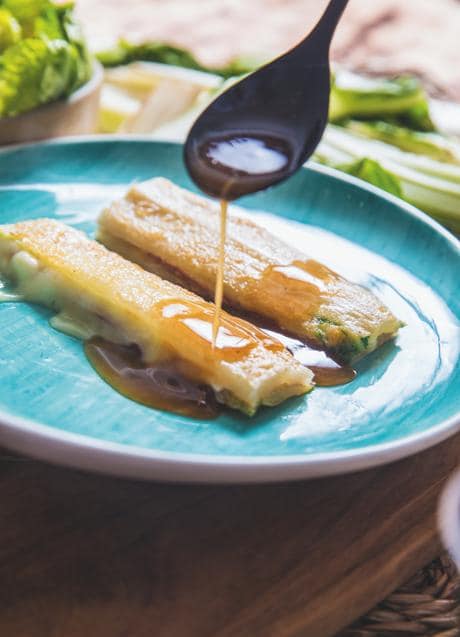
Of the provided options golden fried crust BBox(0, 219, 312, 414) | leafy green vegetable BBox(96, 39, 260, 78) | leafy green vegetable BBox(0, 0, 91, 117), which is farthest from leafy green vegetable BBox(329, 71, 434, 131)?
golden fried crust BBox(0, 219, 312, 414)

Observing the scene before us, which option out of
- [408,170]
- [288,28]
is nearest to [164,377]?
[408,170]

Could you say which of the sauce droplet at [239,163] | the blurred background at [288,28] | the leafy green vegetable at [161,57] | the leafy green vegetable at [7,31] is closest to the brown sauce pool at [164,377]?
the sauce droplet at [239,163]

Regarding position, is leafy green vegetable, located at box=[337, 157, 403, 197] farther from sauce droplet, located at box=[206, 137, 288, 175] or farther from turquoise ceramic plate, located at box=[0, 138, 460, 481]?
sauce droplet, located at box=[206, 137, 288, 175]

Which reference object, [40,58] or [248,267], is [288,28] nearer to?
[40,58]

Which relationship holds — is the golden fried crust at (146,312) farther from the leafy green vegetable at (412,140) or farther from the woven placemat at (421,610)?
the leafy green vegetable at (412,140)

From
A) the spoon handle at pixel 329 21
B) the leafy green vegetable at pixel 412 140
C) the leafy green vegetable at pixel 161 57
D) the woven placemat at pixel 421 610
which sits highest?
the spoon handle at pixel 329 21

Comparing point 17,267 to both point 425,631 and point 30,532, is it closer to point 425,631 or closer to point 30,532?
point 30,532
